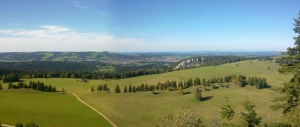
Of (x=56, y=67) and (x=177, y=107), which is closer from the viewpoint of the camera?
(x=177, y=107)

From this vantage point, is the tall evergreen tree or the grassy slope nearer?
the tall evergreen tree

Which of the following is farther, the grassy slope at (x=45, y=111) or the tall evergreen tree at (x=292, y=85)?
the grassy slope at (x=45, y=111)

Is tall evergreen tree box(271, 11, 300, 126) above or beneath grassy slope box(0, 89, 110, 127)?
above

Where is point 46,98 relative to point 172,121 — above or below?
below

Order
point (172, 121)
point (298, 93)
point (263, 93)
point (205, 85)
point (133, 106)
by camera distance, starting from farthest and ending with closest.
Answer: point (205, 85), point (263, 93), point (133, 106), point (298, 93), point (172, 121)

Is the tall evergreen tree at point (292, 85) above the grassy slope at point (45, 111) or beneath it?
above

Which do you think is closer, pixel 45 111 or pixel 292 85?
pixel 292 85

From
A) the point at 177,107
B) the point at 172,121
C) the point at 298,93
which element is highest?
the point at 298,93

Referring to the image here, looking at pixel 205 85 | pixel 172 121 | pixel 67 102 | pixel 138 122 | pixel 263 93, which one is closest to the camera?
pixel 172 121

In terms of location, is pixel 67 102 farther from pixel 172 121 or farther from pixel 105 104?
pixel 172 121

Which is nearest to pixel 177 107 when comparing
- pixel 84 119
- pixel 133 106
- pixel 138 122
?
pixel 133 106

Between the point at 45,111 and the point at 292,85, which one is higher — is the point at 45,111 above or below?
below
